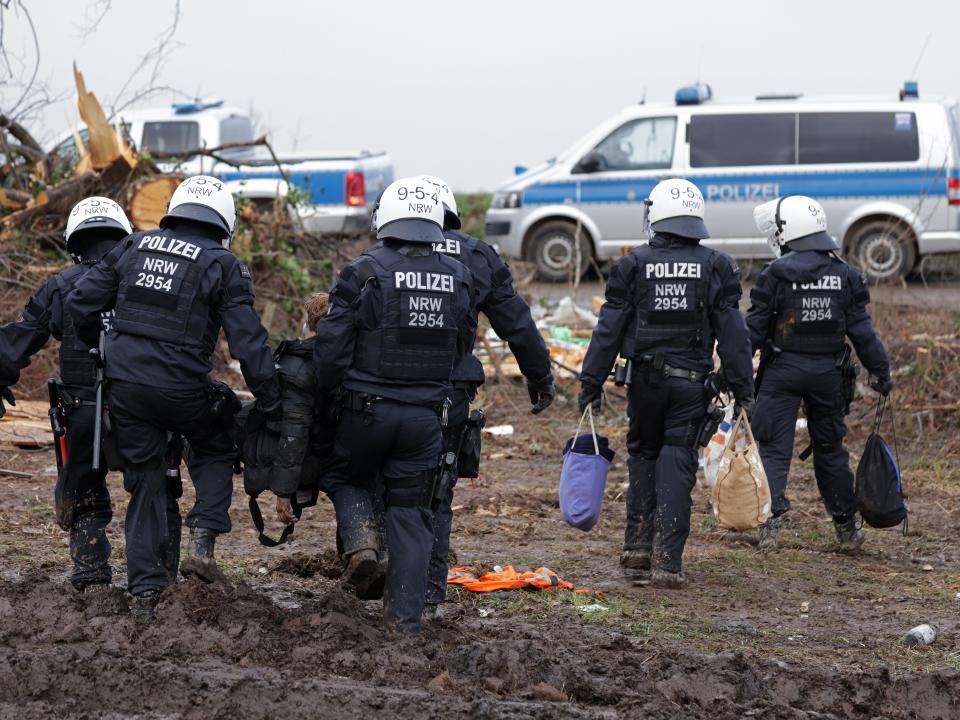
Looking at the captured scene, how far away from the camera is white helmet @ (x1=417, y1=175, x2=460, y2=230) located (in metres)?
5.42

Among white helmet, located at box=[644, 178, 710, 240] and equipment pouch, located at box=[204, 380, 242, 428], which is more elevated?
white helmet, located at box=[644, 178, 710, 240]

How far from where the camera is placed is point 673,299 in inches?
249

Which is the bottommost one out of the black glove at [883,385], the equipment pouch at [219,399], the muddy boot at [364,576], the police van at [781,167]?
the muddy boot at [364,576]

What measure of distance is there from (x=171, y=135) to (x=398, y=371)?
39.5ft

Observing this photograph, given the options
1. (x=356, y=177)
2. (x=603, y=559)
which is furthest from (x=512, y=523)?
(x=356, y=177)

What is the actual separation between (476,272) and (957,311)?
292 inches

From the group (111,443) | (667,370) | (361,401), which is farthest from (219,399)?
(667,370)

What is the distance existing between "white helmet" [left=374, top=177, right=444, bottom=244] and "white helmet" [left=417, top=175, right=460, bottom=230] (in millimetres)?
88

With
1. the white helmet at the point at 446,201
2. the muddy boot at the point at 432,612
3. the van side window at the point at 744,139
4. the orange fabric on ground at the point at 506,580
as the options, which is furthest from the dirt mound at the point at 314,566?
the van side window at the point at 744,139

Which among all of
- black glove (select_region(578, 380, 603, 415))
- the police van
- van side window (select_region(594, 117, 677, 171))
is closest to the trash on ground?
black glove (select_region(578, 380, 603, 415))

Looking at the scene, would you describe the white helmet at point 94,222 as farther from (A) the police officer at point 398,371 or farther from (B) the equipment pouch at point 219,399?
(A) the police officer at point 398,371

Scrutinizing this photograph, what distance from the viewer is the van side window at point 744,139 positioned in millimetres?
15352

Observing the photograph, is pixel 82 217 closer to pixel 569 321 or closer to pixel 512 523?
pixel 512 523

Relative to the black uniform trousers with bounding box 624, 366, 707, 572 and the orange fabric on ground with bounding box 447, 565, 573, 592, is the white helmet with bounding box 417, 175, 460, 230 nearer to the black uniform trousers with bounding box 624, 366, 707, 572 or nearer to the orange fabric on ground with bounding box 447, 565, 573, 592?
the black uniform trousers with bounding box 624, 366, 707, 572
